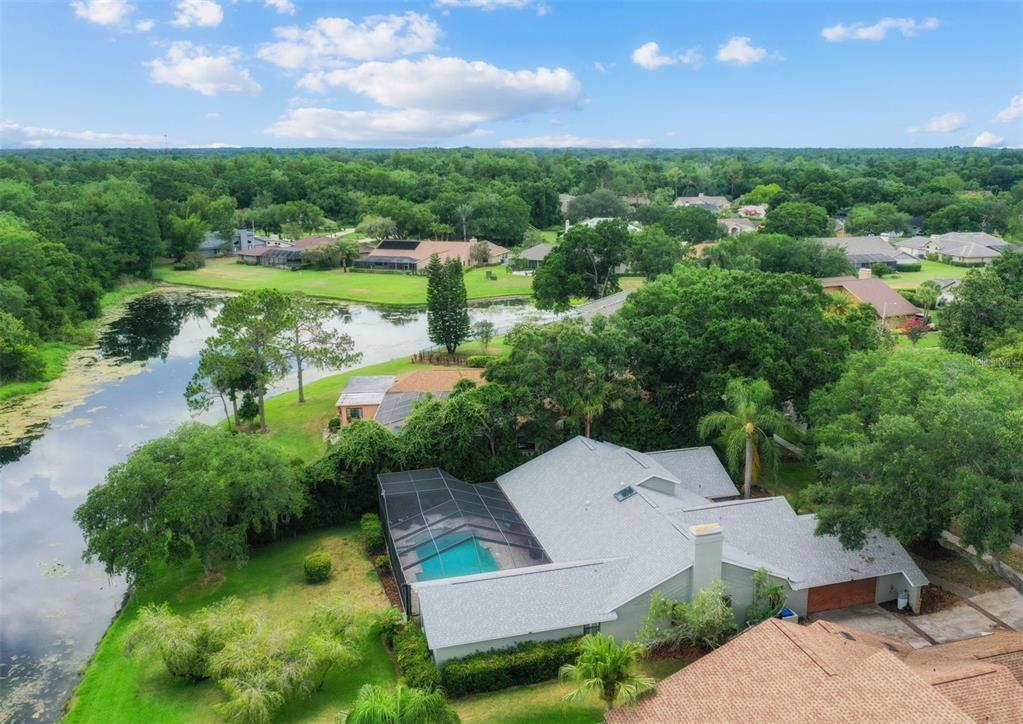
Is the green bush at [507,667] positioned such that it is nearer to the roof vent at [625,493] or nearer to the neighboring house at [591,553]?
the neighboring house at [591,553]

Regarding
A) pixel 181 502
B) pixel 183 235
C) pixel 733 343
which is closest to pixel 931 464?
pixel 733 343

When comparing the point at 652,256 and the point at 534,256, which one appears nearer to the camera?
the point at 652,256

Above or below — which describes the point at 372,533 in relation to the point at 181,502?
below

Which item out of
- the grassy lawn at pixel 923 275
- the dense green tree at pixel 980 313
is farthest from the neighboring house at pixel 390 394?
the grassy lawn at pixel 923 275

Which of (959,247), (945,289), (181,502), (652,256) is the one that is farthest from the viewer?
(959,247)

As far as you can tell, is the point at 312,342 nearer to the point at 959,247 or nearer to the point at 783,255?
the point at 783,255
